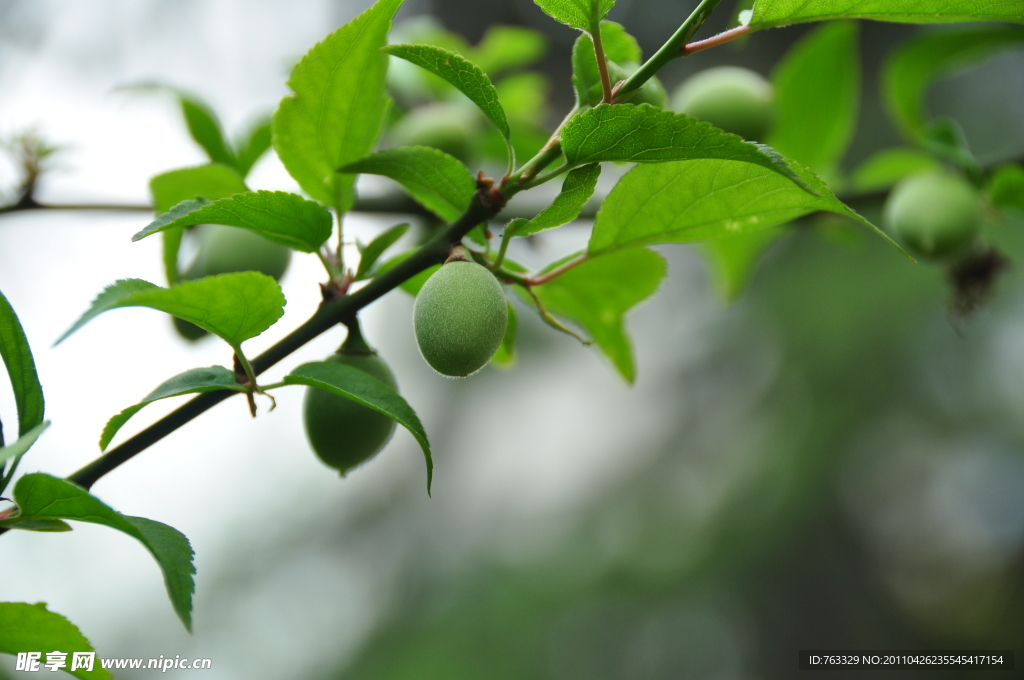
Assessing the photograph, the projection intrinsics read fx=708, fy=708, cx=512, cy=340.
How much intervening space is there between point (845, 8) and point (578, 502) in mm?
2415

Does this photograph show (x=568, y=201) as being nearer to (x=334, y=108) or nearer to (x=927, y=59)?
(x=334, y=108)

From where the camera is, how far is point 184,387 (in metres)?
0.42

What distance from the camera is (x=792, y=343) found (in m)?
2.69

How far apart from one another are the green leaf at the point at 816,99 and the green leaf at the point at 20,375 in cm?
94

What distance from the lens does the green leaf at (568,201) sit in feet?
1.45

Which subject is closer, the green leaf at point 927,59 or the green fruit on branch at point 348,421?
the green fruit on branch at point 348,421

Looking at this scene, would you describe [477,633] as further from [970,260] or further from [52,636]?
[52,636]

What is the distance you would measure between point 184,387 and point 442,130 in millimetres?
657

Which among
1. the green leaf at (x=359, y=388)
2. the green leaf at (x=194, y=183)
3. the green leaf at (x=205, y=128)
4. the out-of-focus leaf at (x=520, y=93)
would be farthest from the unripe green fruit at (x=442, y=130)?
the green leaf at (x=359, y=388)

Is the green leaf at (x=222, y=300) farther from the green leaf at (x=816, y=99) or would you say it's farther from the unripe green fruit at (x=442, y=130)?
the green leaf at (x=816, y=99)

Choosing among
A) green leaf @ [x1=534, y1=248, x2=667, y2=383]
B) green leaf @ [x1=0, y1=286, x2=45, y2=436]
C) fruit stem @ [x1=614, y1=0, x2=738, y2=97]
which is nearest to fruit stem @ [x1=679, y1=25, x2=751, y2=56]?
fruit stem @ [x1=614, y1=0, x2=738, y2=97]

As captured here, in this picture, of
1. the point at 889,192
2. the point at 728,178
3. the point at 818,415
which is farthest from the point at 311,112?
the point at 818,415

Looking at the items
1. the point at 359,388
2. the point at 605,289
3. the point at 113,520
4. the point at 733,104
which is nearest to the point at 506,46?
the point at 733,104

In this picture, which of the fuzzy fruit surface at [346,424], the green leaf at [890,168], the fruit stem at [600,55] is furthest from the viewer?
the green leaf at [890,168]
